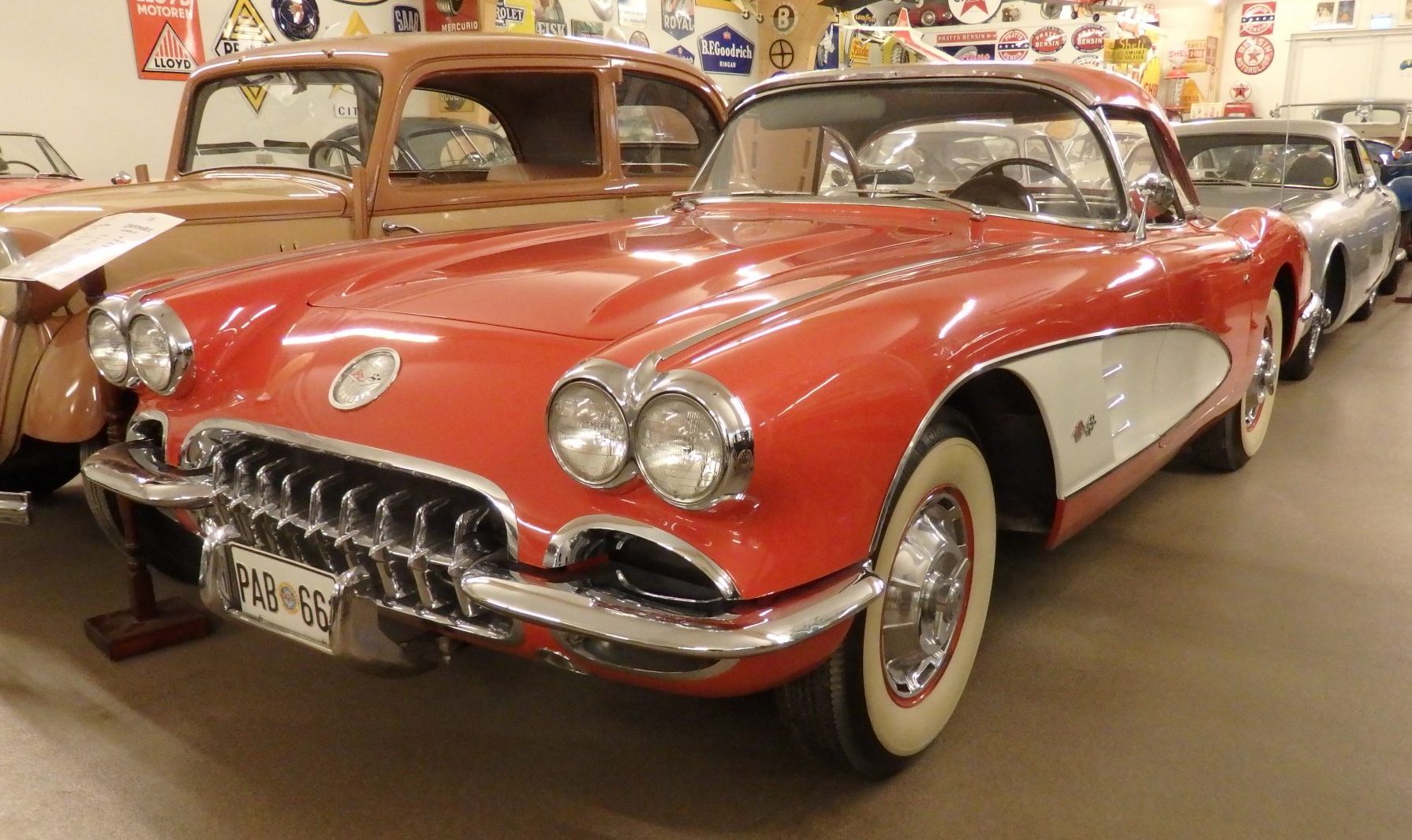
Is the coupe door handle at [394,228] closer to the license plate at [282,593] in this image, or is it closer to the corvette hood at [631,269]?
the corvette hood at [631,269]

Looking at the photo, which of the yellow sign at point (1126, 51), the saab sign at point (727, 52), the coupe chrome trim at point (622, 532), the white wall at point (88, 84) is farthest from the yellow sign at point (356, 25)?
the yellow sign at point (1126, 51)

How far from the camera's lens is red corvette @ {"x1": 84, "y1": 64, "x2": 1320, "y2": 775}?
145 centimetres

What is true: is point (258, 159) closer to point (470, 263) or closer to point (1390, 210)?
point (470, 263)

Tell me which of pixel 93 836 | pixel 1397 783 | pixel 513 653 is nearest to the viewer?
pixel 513 653

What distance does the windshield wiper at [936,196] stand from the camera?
8.08 ft

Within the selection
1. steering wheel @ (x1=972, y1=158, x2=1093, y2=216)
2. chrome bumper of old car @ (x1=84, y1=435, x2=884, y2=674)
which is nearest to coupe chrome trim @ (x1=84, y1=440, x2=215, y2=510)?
chrome bumper of old car @ (x1=84, y1=435, x2=884, y2=674)

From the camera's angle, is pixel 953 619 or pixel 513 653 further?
pixel 953 619

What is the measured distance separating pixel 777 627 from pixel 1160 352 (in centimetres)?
153

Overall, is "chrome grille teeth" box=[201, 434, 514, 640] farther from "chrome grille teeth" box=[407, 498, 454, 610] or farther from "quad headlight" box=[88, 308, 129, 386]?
"quad headlight" box=[88, 308, 129, 386]

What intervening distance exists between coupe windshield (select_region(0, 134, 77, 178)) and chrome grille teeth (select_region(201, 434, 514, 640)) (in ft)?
15.5

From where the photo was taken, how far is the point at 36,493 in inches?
133

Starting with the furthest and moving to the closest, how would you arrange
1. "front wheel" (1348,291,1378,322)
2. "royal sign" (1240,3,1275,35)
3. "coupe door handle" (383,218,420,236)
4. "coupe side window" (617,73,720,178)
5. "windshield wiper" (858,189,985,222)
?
"royal sign" (1240,3,1275,35)
"front wheel" (1348,291,1378,322)
"coupe side window" (617,73,720,178)
"coupe door handle" (383,218,420,236)
"windshield wiper" (858,189,985,222)

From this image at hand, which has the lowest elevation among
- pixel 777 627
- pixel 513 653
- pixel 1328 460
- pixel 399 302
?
pixel 1328 460

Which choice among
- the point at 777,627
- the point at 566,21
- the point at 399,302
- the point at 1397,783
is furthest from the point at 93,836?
the point at 566,21
